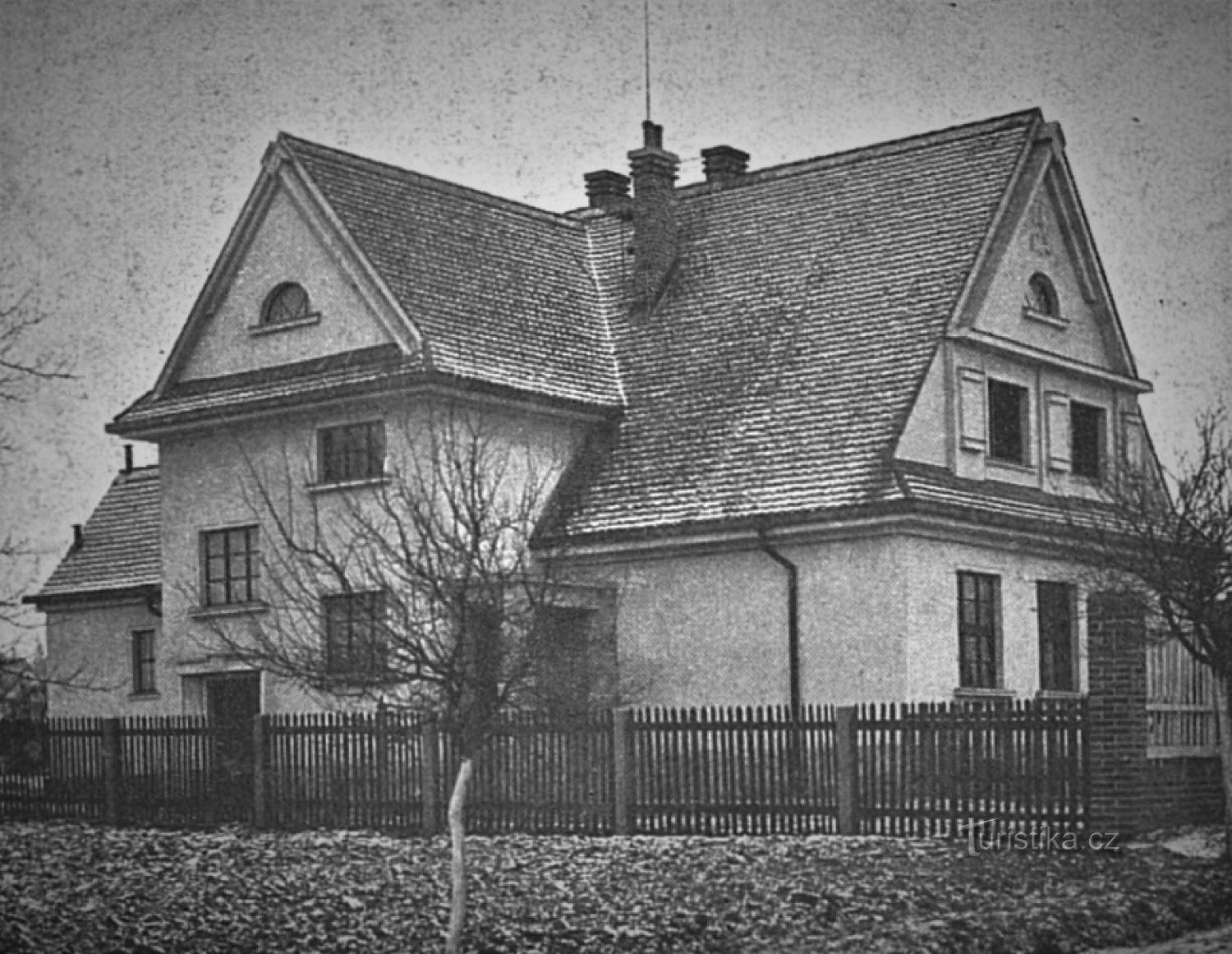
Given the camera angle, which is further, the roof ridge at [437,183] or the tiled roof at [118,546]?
the tiled roof at [118,546]

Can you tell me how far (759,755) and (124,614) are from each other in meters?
18.6

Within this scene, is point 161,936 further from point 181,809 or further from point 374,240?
point 374,240

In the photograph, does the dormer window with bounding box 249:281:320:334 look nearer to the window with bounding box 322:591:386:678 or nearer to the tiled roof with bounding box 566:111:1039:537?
the tiled roof with bounding box 566:111:1039:537

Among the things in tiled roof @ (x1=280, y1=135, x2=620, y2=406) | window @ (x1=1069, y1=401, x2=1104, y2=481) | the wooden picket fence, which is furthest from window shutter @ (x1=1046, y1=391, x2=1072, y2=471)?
the wooden picket fence

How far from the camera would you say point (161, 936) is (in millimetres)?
14984

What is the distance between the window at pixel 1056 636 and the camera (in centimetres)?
2919

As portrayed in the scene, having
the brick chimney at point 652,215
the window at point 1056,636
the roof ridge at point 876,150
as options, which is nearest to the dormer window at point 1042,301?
the roof ridge at point 876,150

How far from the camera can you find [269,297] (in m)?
30.0

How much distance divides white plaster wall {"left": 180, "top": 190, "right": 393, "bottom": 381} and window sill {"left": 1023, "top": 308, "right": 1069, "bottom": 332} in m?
8.90

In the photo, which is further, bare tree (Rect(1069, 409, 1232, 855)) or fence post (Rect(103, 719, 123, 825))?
fence post (Rect(103, 719, 123, 825))

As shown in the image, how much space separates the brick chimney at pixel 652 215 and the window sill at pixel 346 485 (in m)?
6.08

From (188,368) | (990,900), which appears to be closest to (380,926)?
(990,900)

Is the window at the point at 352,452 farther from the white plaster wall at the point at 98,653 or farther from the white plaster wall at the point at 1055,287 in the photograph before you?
the white plaster wall at the point at 1055,287

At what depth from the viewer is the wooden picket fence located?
2048 cm
